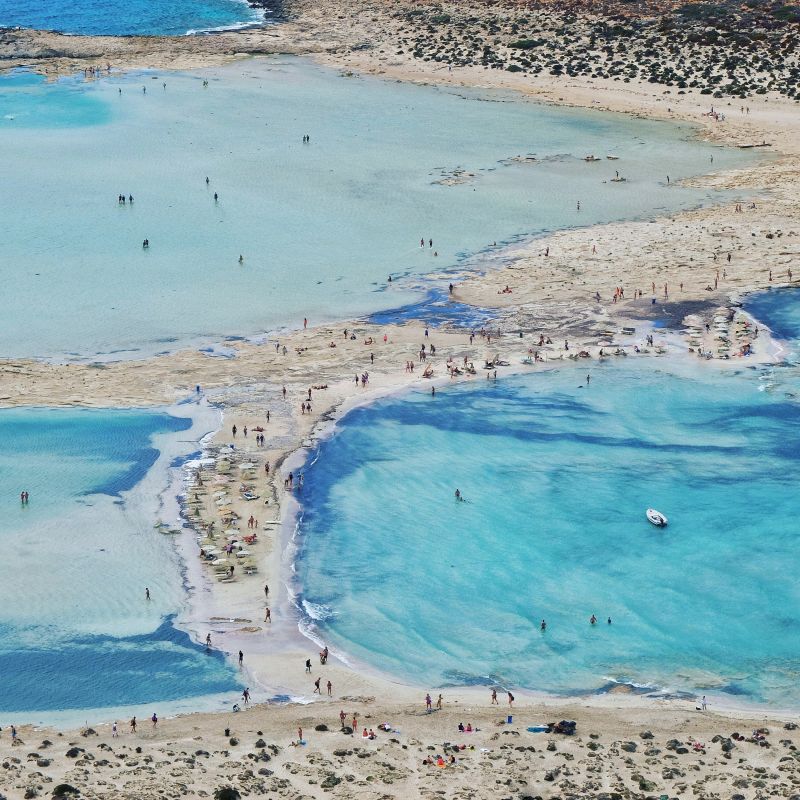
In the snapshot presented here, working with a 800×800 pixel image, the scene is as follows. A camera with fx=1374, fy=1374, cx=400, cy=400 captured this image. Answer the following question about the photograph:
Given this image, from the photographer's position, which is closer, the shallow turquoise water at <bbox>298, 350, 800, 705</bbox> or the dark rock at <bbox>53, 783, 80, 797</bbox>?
the dark rock at <bbox>53, 783, 80, 797</bbox>

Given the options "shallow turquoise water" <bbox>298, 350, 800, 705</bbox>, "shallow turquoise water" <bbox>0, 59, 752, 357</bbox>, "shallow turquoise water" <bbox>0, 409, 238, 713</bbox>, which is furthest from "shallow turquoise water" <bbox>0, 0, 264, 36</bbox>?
"shallow turquoise water" <bbox>298, 350, 800, 705</bbox>

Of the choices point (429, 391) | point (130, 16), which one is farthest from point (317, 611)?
point (130, 16)

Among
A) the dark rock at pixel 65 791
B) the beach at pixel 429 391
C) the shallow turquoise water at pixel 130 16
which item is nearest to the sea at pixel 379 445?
the beach at pixel 429 391

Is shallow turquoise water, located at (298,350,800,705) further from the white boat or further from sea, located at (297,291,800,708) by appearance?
the white boat

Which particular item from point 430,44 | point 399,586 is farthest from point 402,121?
point 399,586

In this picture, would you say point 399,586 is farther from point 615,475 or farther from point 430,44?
point 430,44

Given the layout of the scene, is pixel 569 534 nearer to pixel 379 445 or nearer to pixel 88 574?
pixel 379 445
